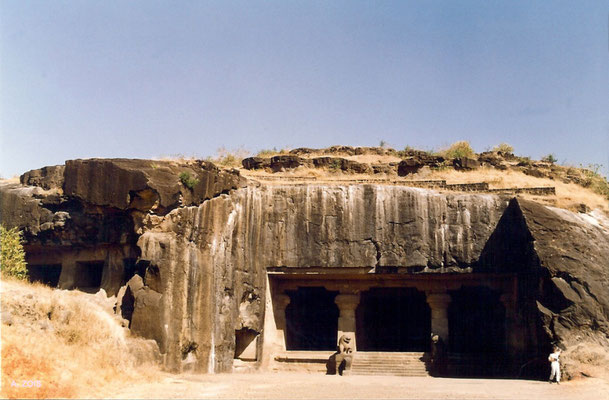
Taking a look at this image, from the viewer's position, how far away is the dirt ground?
1337cm

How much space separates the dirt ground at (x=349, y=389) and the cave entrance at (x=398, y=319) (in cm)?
743

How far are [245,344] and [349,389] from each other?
19.3ft

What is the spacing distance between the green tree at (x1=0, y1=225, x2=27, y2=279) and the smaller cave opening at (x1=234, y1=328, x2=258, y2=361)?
615 centimetres

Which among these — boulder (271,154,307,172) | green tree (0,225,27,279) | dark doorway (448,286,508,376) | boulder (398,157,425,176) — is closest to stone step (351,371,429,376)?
dark doorway (448,286,508,376)

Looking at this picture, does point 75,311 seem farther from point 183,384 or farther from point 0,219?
point 0,219

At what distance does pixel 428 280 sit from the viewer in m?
21.7

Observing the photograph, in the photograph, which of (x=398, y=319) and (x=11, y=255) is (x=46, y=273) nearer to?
(x=11, y=255)

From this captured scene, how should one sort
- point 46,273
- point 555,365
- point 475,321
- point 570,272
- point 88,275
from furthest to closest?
point 475,321 → point 46,273 → point 88,275 → point 570,272 → point 555,365

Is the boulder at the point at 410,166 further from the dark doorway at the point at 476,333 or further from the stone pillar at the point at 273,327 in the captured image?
the stone pillar at the point at 273,327

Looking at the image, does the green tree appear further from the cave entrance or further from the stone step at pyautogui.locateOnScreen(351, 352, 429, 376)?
the cave entrance

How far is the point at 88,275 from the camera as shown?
20.1 metres

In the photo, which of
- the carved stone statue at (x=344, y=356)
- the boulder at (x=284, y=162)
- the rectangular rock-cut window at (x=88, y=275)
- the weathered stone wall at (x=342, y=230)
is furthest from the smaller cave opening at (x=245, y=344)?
the boulder at (x=284, y=162)

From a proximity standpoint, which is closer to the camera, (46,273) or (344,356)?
(344,356)

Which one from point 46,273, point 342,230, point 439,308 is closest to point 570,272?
point 439,308
